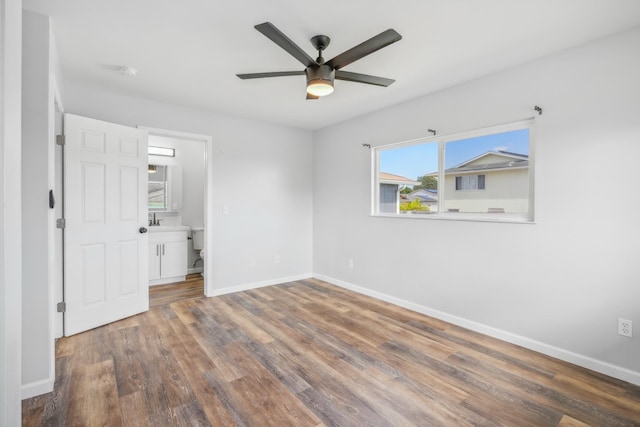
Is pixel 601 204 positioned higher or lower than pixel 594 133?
lower

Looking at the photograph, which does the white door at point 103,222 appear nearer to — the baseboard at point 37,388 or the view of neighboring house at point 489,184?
the baseboard at point 37,388

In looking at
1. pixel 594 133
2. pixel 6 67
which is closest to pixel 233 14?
pixel 6 67

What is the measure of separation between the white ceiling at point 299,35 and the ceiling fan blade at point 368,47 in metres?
0.26

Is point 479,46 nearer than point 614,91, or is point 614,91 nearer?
point 614,91

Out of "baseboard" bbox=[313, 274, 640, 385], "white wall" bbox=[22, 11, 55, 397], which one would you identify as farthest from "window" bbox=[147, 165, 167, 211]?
"baseboard" bbox=[313, 274, 640, 385]

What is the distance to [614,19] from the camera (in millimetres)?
2059

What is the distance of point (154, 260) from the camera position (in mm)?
4645

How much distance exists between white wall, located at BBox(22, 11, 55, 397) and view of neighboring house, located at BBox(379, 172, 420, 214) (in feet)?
11.1

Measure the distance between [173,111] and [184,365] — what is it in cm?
293

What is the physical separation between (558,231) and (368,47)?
2.12 meters

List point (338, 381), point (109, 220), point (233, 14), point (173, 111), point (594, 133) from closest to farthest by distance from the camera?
1. point (233, 14)
2. point (338, 381)
3. point (594, 133)
4. point (109, 220)
5. point (173, 111)

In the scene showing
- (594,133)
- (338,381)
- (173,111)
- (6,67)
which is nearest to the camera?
(6,67)

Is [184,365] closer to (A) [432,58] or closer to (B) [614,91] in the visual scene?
(A) [432,58]

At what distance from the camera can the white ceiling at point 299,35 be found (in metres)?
1.95
